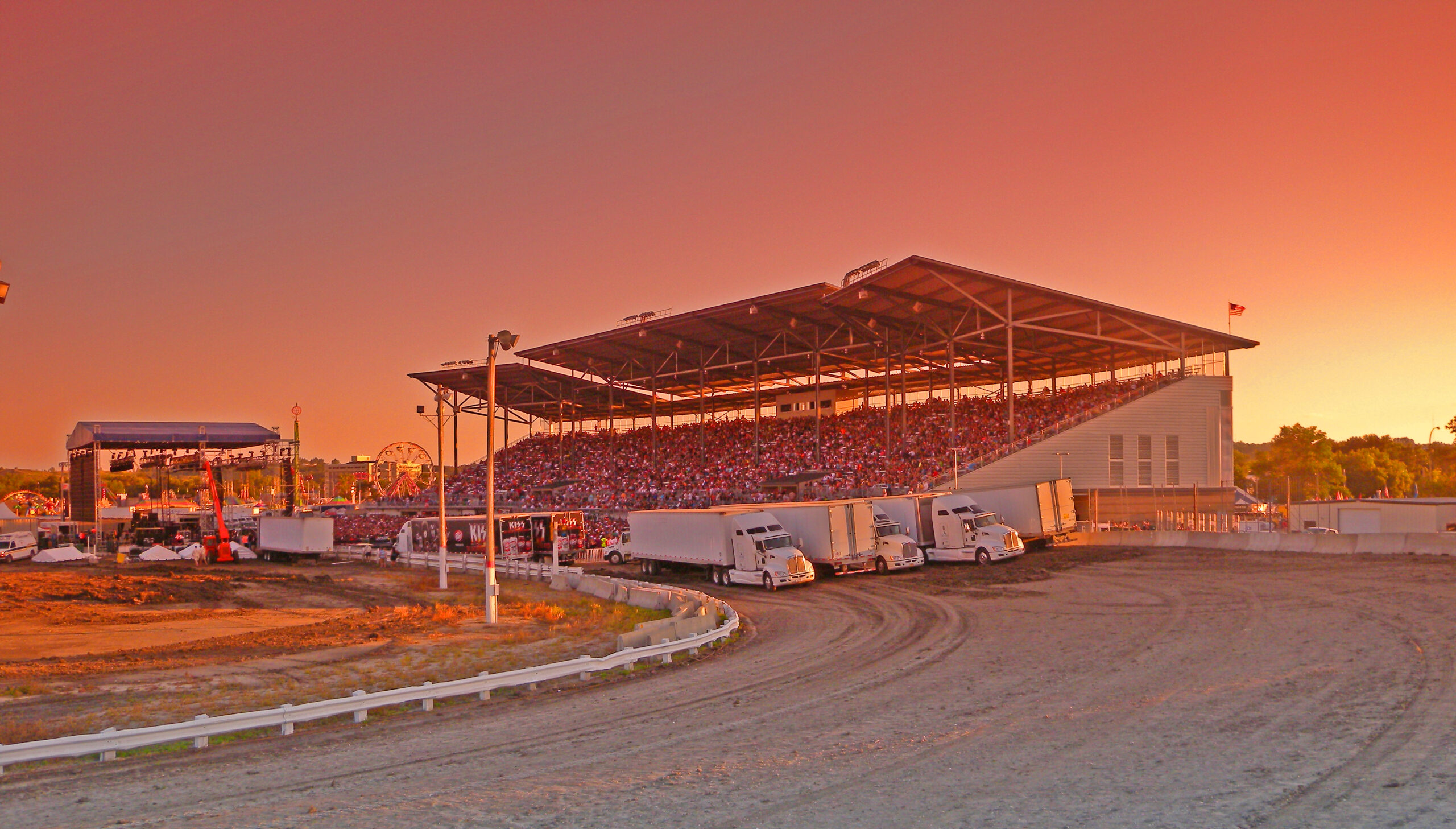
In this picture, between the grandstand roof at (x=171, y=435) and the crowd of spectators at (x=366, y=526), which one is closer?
the grandstand roof at (x=171, y=435)

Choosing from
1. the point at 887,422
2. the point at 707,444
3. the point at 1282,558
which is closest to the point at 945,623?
the point at 1282,558

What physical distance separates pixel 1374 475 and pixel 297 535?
124 m

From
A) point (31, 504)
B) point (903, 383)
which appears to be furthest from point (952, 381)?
point (31, 504)

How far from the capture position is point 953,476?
169 feet

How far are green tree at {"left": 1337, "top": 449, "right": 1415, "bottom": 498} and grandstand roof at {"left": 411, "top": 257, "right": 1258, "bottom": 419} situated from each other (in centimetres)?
6458

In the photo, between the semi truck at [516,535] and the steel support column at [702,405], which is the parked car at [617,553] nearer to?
the semi truck at [516,535]

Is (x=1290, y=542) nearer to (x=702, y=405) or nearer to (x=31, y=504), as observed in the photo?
(x=702, y=405)

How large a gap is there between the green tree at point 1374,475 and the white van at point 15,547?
13415 cm

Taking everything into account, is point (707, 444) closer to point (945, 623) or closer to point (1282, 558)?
point (1282, 558)

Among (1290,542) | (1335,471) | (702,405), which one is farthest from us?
(1335,471)

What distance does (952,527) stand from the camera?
3850cm

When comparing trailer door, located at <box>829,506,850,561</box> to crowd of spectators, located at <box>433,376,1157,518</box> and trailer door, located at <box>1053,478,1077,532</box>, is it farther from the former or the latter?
crowd of spectators, located at <box>433,376,1157,518</box>

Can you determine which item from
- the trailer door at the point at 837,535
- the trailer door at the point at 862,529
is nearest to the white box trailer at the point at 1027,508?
the trailer door at the point at 862,529

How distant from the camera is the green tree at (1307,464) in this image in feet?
352
